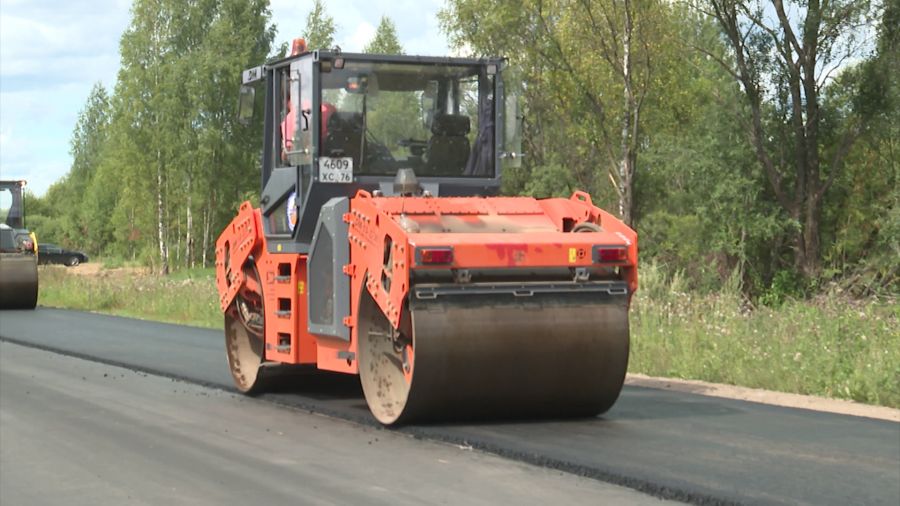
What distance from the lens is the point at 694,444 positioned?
7.79 metres

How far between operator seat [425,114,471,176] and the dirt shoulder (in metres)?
2.75

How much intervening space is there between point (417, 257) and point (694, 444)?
200cm

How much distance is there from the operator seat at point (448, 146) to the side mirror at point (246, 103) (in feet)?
5.06

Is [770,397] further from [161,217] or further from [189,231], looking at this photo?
[161,217]

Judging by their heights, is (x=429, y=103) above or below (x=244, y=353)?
above

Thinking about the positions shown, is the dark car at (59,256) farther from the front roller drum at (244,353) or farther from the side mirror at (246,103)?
the side mirror at (246,103)

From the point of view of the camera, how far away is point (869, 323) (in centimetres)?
1312

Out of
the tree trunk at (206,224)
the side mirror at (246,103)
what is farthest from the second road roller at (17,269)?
the tree trunk at (206,224)

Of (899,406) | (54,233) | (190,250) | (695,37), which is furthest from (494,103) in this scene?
(54,233)

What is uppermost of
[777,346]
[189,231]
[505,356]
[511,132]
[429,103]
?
[429,103]

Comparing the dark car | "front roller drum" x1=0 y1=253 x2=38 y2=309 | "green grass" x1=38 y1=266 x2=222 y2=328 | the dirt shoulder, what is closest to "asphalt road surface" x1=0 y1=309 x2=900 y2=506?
the dirt shoulder

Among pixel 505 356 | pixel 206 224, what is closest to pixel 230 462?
pixel 505 356

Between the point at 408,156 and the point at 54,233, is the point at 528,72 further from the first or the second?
the point at 54,233

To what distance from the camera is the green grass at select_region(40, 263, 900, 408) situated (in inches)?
434
